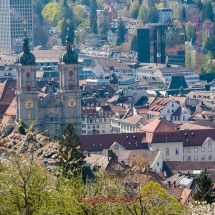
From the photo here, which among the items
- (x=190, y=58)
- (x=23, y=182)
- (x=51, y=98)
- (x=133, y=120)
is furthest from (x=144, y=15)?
(x=23, y=182)

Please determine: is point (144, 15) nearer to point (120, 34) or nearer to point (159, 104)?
point (120, 34)

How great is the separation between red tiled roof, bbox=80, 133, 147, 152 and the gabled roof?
1181mm

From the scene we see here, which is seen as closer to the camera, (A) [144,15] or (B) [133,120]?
(B) [133,120]

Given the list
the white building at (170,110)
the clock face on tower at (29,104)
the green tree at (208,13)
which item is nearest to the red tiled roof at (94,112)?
the white building at (170,110)

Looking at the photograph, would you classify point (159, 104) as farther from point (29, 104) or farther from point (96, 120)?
point (29, 104)

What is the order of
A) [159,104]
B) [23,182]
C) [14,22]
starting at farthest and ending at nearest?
[14,22]
[159,104]
[23,182]

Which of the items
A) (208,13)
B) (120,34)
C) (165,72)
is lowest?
(165,72)

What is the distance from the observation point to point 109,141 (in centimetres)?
8625

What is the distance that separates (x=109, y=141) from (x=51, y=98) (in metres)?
8.78

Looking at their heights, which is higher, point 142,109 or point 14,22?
point 14,22

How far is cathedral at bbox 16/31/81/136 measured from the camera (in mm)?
92250

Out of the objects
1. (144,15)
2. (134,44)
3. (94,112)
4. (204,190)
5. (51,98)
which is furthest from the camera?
(144,15)

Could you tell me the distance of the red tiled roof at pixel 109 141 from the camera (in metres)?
84.6

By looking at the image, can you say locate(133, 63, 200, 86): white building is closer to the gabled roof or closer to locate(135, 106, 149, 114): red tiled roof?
locate(135, 106, 149, 114): red tiled roof
